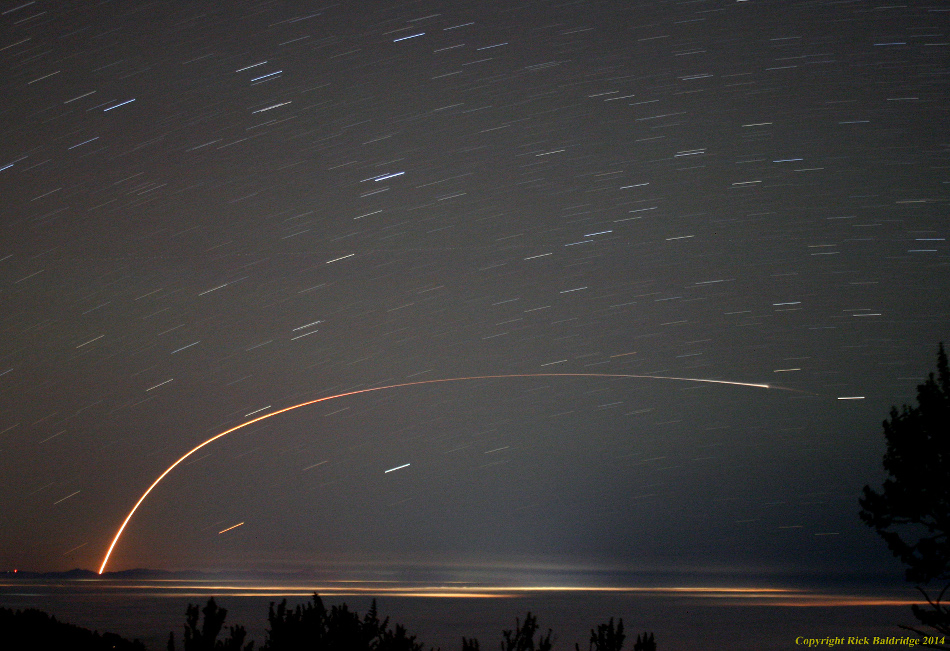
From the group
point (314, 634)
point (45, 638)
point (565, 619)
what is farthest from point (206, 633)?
point (565, 619)

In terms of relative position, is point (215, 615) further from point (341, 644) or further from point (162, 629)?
point (162, 629)

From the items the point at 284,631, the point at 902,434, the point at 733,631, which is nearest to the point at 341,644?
the point at 284,631

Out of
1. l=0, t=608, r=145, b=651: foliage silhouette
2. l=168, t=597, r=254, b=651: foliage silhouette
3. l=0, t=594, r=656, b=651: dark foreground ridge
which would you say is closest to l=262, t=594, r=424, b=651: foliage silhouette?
l=0, t=594, r=656, b=651: dark foreground ridge

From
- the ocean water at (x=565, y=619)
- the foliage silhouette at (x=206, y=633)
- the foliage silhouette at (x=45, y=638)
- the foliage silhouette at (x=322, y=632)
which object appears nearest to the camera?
the foliage silhouette at (x=206, y=633)

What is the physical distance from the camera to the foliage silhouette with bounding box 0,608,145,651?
13508mm

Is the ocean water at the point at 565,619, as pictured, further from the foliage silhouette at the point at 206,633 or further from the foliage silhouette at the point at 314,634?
the foliage silhouette at the point at 206,633

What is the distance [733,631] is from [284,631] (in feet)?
162

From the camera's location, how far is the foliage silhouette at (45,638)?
13508 millimetres

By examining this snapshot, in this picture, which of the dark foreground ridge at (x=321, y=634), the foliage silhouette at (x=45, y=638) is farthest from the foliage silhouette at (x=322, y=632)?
the foliage silhouette at (x=45, y=638)

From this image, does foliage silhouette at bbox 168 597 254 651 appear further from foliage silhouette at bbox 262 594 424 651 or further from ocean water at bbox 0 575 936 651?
ocean water at bbox 0 575 936 651

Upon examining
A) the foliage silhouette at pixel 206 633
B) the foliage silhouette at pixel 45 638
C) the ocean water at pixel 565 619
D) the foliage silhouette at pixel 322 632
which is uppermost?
the foliage silhouette at pixel 206 633

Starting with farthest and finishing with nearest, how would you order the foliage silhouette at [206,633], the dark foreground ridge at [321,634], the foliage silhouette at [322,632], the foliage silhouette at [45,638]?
1. the foliage silhouette at [45,638]
2. the foliage silhouette at [322,632]
3. the dark foreground ridge at [321,634]
4. the foliage silhouette at [206,633]

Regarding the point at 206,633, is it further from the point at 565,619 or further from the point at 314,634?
the point at 565,619

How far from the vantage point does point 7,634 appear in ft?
46.6
